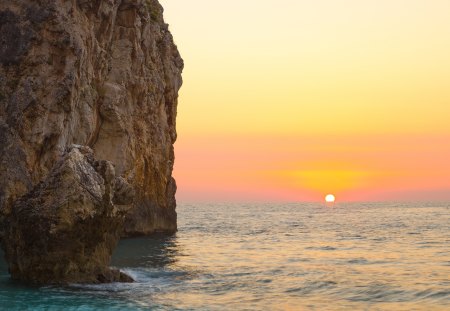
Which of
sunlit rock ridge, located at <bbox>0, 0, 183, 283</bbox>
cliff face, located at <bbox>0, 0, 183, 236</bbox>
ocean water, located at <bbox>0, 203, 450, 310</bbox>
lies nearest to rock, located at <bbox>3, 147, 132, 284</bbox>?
sunlit rock ridge, located at <bbox>0, 0, 183, 283</bbox>

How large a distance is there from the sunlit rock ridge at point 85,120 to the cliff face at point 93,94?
60 millimetres

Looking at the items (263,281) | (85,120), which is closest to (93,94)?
(85,120)

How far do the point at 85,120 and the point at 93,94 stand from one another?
3265 mm

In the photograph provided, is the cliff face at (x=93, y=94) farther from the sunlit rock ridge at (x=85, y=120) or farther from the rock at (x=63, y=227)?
the rock at (x=63, y=227)

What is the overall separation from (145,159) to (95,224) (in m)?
29.8

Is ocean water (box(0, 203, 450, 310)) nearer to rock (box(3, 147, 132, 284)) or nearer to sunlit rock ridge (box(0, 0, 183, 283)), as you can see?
rock (box(3, 147, 132, 284))

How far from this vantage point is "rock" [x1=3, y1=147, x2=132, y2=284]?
2219cm

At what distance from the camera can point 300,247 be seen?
4344 cm

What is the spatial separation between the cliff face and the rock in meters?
2.89

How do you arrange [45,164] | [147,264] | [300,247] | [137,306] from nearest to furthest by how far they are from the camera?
[137,306] → [147,264] → [45,164] → [300,247]

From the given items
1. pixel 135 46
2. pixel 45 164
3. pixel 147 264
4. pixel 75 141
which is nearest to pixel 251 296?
pixel 147 264

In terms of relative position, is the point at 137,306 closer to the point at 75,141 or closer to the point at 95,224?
the point at 95,224

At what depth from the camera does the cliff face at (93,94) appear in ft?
113

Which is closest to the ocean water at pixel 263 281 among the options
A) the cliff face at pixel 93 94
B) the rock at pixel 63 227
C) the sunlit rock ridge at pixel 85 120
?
the rock at pixel 63 227
